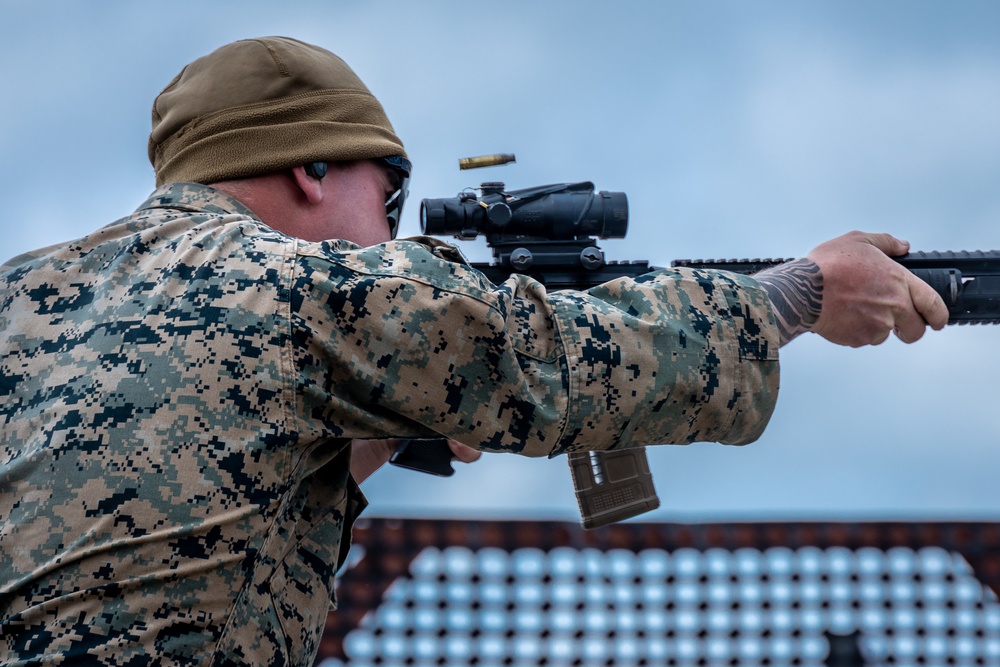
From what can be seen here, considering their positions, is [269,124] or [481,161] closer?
[269,124]

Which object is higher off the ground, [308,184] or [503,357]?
[308,184]

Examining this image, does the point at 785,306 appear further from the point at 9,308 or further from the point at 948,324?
the point at 9,308

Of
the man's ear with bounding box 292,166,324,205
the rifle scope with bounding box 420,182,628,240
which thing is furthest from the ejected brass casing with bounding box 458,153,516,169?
the man's ear with bounding box 292,166,324,205

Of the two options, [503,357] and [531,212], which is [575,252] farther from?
[503,357]

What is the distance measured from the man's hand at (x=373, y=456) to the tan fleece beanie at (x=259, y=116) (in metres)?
0.97

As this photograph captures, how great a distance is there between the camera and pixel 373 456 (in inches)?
137

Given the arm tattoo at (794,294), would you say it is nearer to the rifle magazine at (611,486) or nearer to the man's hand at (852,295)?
the man's hand at (852,295)

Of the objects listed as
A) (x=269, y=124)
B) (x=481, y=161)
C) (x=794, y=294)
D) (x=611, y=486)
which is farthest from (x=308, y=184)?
(x=611, y=486)

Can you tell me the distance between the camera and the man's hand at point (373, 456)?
343 cm

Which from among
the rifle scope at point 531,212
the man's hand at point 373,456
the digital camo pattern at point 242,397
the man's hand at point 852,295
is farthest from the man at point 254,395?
the man's hand at point 373,456

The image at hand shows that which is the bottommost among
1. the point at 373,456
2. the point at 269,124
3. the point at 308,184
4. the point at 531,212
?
the point at 373,456

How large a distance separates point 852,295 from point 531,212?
2.84 ft

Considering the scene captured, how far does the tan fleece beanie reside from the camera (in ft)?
8.92

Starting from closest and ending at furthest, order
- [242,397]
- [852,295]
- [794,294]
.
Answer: [242,397]
[794,294]
[852,295]
